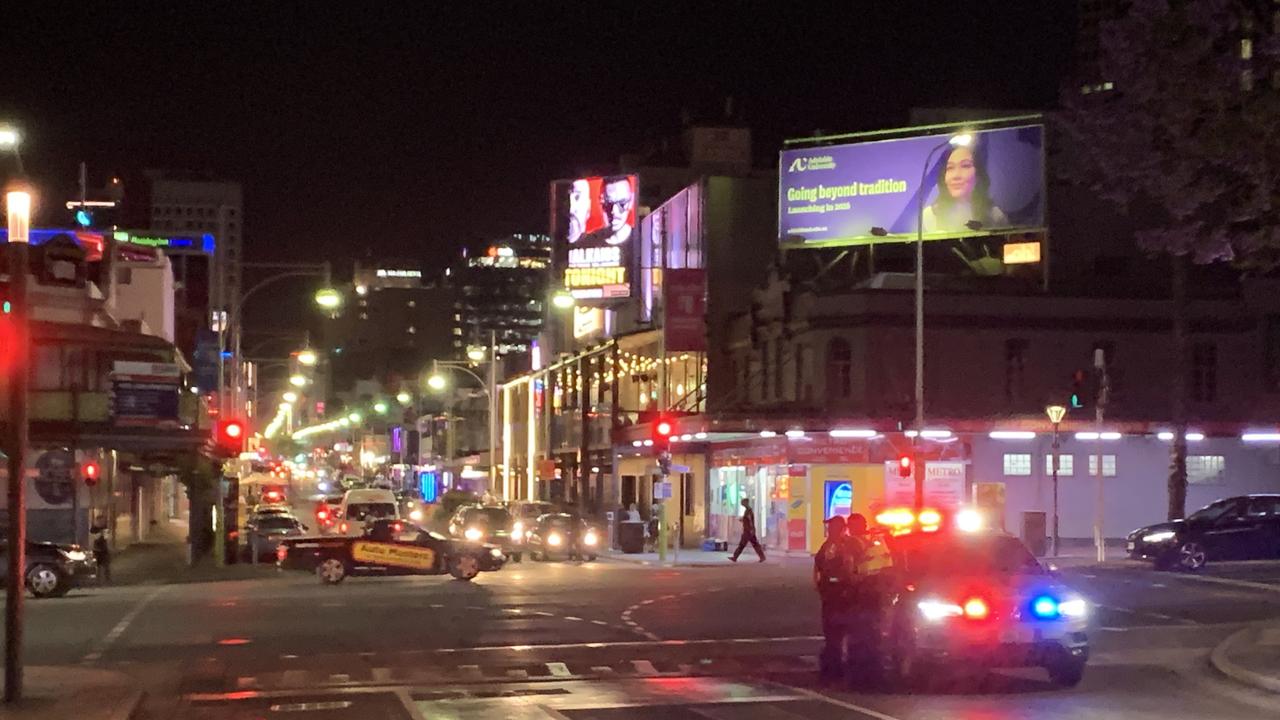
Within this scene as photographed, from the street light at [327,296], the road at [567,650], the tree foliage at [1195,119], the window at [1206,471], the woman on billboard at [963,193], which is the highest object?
the woman on billboard at [963,193]

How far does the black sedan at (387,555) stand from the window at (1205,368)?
83.2ft

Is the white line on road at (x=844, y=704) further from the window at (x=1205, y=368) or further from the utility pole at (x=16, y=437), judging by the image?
the window at (x=1205, y=368)

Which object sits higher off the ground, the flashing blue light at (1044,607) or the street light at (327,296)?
the street light at (327,296)

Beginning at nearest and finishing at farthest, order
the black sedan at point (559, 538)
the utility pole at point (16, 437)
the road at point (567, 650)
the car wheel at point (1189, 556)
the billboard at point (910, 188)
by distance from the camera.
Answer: the utility pole at point (16, 437) < the road at point (567, 650) < the car wheel at point (1189, 556) < the black sedan at point (559, 538) < the billboard at point (910, 188)

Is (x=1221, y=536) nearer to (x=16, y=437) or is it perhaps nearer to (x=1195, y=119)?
(x=1195, y=119)

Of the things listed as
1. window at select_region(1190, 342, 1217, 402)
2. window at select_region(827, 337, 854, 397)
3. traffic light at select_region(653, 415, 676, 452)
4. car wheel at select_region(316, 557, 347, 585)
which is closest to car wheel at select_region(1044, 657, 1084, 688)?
car wheel at select_region(316, 557, 347, 585)

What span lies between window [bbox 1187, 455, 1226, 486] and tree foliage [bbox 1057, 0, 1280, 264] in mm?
29850

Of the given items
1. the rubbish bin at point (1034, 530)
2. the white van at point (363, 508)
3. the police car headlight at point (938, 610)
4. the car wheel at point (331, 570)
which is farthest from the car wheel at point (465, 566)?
the police car headlight at point (938, 610)

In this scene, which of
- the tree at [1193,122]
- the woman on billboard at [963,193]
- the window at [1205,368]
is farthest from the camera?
the woman on billboard at [963,193]

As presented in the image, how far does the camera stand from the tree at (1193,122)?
1797cm

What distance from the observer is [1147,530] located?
37500mm

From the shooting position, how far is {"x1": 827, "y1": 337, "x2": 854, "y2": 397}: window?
159 feet

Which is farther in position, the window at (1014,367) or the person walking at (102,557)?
the window at (1014,367)

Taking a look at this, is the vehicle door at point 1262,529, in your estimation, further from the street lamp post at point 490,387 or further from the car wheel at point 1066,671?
the street lamp post at point 490,387
